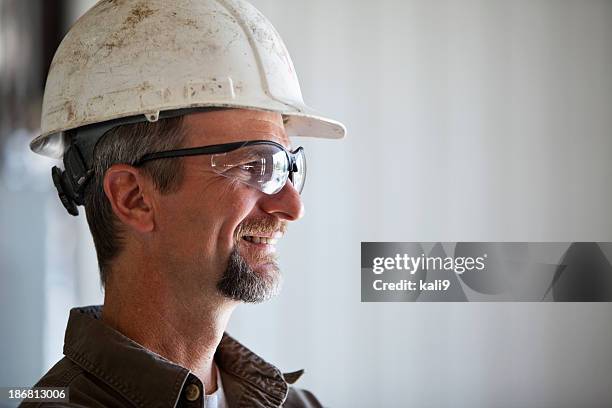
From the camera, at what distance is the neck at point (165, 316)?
1.50 meters

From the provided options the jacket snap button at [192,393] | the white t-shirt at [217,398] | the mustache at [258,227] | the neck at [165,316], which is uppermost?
the mustache at [258,227]

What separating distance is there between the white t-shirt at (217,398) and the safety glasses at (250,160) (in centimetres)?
43

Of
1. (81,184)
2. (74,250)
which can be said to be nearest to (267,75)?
→ (81,184)

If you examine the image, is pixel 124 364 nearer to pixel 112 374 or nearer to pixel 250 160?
pixel 112 374

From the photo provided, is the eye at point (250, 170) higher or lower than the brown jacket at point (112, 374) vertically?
higher

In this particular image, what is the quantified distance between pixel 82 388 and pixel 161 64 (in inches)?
24.7

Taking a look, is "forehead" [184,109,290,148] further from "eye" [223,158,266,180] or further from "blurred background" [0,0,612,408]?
"blurred background" [0,0,612,408]

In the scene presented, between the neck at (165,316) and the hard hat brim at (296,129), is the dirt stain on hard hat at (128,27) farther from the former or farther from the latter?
the neck at (165,316)

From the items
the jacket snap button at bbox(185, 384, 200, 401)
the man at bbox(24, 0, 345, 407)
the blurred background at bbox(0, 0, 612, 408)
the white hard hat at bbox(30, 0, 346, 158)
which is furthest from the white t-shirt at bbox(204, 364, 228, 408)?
the blurred background at bbox(0, 0, 612, 408)

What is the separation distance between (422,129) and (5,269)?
1981mm

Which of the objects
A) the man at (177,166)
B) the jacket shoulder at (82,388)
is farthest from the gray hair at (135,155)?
the jacket shoulder at (82,388)

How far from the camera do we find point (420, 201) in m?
3.34

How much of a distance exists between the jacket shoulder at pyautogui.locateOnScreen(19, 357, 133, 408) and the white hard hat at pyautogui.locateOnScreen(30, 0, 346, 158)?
490mm

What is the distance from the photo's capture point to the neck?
1499mm
